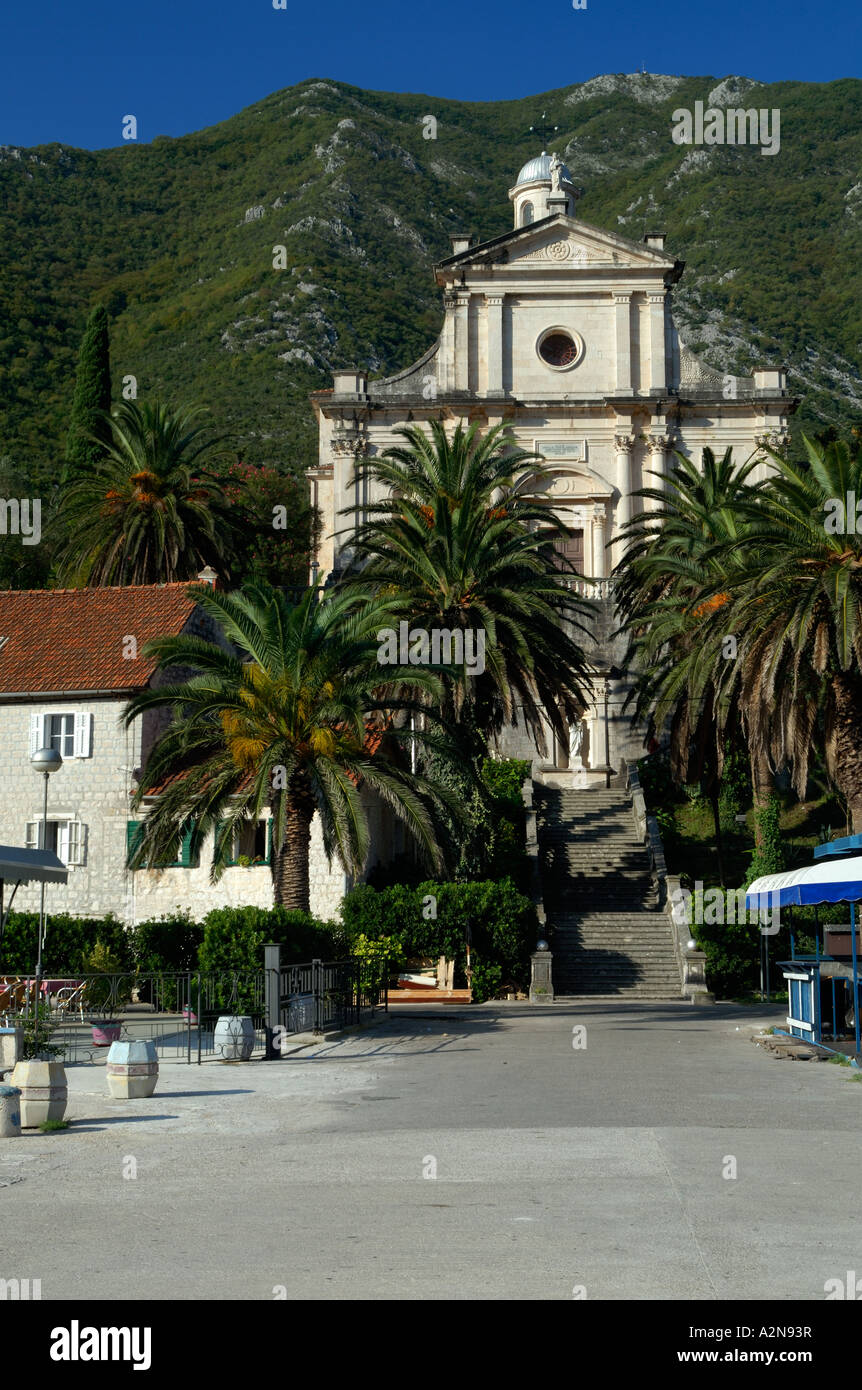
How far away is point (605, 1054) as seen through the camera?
20812 millimetres

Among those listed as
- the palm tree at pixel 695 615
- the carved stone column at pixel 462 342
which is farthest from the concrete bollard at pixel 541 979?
the carved stone column at pixel 462 342

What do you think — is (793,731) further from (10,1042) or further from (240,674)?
(10,1042)

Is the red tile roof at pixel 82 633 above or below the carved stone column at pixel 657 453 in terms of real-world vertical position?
below

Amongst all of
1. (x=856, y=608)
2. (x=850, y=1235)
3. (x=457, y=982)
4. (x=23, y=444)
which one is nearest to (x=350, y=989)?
(x=457, y=982)

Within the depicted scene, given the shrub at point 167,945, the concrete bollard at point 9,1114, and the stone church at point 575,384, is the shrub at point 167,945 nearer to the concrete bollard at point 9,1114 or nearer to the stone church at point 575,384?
the concrete bollard at point 9,1114

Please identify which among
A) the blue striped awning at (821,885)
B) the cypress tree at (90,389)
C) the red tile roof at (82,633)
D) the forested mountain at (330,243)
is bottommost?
the blue striped awning at (821,885)

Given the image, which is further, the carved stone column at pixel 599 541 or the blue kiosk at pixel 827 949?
the carved stone column at pixel 599 541

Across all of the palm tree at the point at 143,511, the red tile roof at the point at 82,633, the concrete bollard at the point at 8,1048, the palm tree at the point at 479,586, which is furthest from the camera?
the palm tree at the point at 143,511

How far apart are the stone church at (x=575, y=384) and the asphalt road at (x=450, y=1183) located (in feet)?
135

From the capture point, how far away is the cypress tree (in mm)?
56581

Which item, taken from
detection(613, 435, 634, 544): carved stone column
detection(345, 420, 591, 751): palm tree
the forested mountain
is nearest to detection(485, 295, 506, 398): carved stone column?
detection(613, 435, 634, 544): carved stone column

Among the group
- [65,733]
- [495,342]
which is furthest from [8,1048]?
[495,342]

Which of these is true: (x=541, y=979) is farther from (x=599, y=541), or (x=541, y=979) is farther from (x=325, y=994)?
(x=599, y=541)

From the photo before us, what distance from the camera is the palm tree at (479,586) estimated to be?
31.1m
